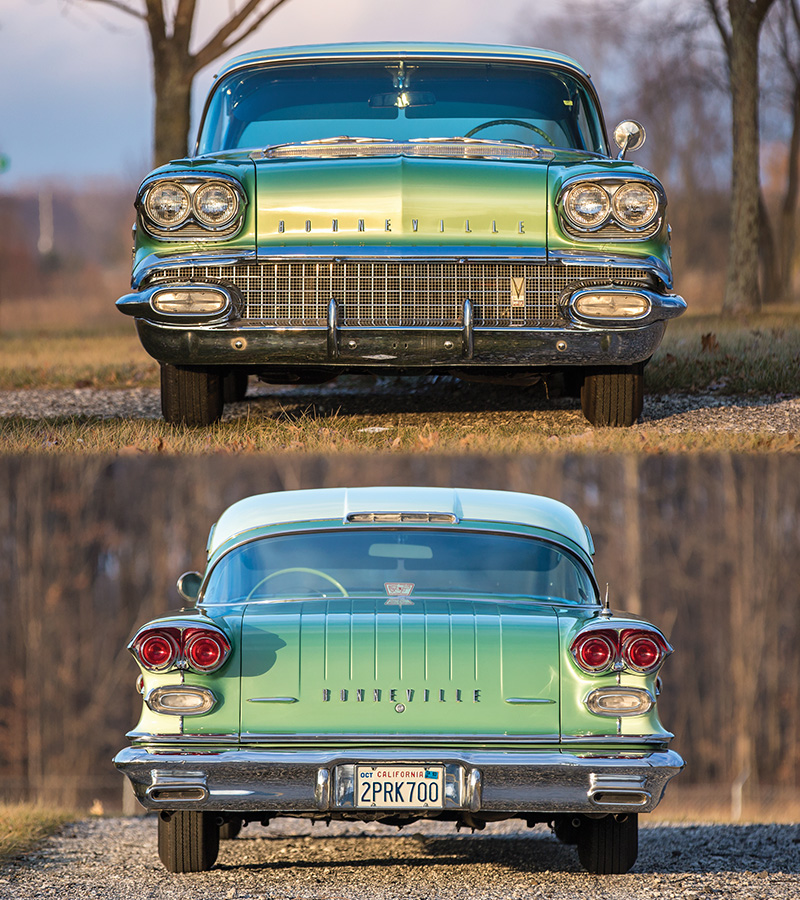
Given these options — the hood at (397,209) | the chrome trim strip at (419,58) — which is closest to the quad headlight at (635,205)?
the hood at (397,209)

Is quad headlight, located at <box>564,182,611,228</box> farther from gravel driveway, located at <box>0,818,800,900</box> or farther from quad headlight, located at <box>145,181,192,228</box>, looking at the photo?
gravel driveway, located at <box>0,818,800,900</box>

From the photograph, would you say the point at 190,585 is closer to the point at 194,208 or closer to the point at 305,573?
the point at 305,573

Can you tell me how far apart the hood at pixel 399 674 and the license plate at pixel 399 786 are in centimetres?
13

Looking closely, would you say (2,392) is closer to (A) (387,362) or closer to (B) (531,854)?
(A) (387,362)

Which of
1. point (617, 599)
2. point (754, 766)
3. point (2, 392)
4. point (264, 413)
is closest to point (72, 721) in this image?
point (617, 599)

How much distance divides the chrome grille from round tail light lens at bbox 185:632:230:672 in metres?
2.03

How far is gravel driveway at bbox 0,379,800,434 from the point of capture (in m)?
6.65

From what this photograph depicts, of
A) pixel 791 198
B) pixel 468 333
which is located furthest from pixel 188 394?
pixel 791 198

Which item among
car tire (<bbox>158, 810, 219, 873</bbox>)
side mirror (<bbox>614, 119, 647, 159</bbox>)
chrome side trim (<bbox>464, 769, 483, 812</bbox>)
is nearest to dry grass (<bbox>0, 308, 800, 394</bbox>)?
side mirror (<bbox>614, 119, 647, 159</bbox>)

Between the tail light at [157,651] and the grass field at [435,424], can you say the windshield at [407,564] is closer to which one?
the tail light at [157,651]

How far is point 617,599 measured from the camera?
24.1 m

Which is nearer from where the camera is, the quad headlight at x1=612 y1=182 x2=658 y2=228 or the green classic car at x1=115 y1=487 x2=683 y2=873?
the green classic car at x1=115 y1=487 x2=683 y2=873

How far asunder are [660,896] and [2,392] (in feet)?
21.1

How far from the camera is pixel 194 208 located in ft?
19.1
